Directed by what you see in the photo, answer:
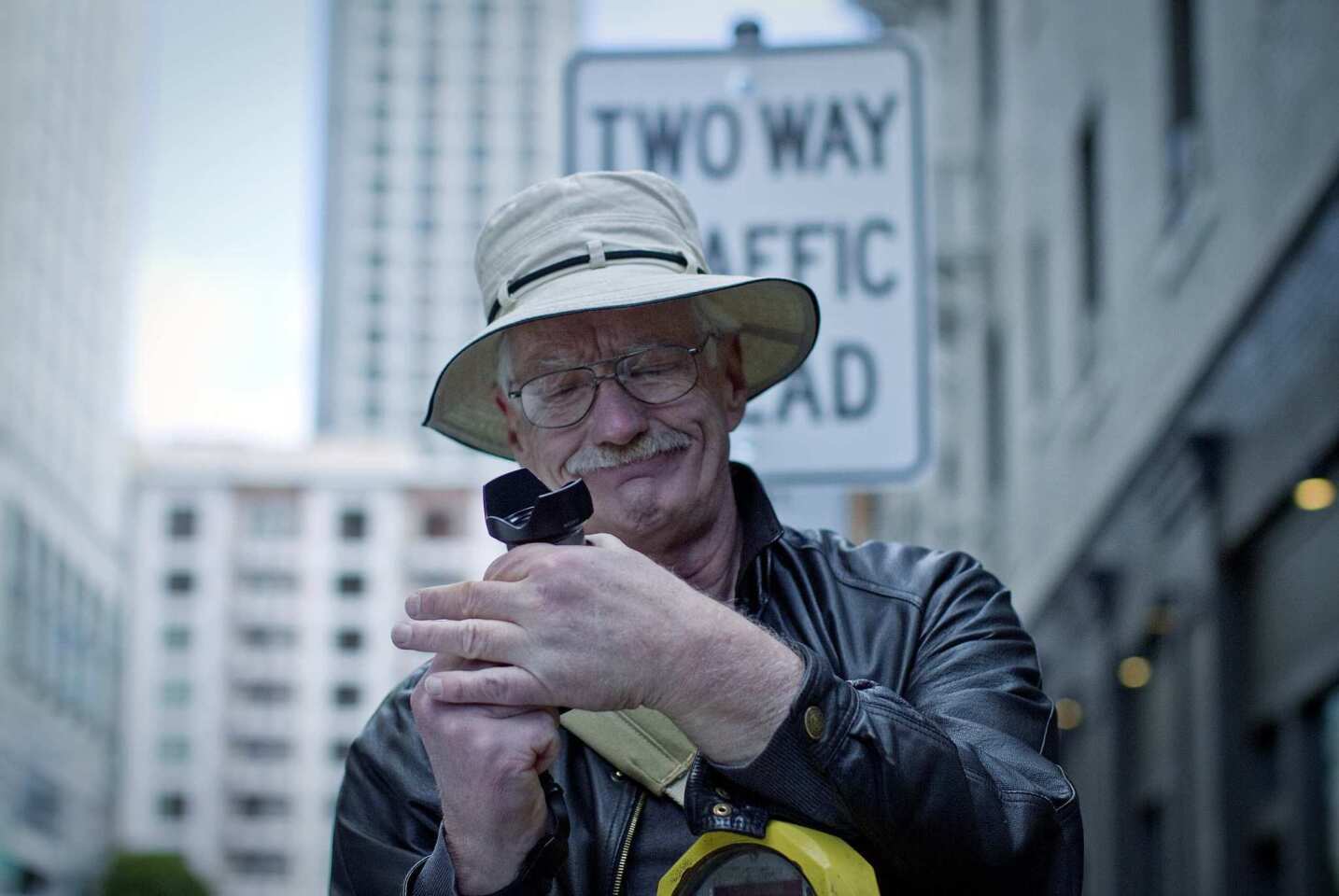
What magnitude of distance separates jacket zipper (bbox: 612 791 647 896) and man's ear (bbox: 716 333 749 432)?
688 mm

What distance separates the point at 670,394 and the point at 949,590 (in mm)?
452

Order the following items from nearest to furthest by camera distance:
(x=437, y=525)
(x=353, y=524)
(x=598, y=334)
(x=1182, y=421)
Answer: (x=598, y=334)
(x=1182, y=421)
(x=353, y=524)
(x=437, y=525)

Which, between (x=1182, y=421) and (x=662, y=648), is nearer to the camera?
(x=662, y=648)

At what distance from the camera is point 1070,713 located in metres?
16.8

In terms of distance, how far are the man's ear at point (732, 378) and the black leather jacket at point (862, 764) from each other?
12cm

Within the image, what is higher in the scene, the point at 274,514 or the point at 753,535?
the point at 753,535

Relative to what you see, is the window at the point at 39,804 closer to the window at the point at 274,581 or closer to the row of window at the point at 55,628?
the row of window at the point at 55,628

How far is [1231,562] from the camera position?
1112cm

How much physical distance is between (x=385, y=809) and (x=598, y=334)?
2.22 ft

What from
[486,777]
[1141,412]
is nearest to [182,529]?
[1141,412]

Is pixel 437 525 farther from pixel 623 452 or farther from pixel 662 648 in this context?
pixel 662 648

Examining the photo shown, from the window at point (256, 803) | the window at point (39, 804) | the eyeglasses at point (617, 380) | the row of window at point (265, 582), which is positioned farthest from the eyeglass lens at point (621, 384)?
the row of window at point (265, 582)

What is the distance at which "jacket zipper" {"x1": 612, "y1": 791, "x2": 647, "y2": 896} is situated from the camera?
7.87ft

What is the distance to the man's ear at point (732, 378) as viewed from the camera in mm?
2926
